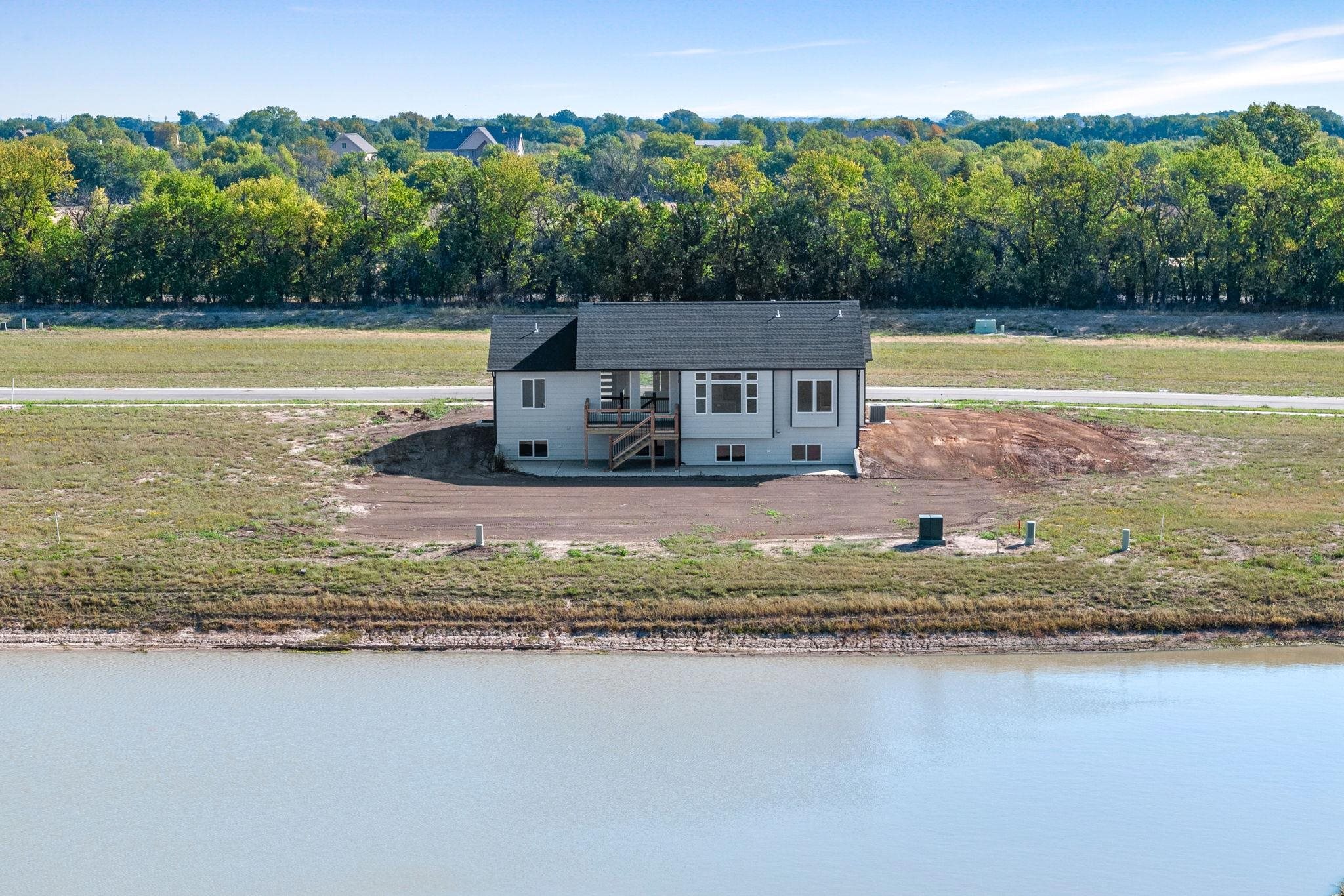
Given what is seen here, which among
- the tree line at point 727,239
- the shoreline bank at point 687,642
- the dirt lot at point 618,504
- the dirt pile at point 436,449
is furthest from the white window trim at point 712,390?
the tree line at point 727,239

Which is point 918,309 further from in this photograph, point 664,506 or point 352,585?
point 352,585

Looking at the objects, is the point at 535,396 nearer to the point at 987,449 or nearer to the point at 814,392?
the point at 814,392

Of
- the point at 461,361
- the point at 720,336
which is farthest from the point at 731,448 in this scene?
the point at 461,361

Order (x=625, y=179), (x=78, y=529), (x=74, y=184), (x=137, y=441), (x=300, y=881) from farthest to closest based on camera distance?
(x=625, y=179) → (x=74, y=184) → (x=137, y=441) → (x=78, y=529) → (x=300, y=881)

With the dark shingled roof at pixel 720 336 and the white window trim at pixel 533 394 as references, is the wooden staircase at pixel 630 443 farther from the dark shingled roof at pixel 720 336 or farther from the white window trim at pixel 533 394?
the white window trim at pixel 533 394

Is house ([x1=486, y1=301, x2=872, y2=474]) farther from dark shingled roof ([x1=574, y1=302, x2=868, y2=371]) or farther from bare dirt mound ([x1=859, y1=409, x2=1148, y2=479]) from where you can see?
bare dirt mound ([x1=859, y1=409, x2=1148, y2=479])

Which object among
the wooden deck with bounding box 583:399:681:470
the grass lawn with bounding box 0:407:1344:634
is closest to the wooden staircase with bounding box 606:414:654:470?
the wooden deck with bounding box 583:399:681:470

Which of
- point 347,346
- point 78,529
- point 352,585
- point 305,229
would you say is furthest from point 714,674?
point 305,229

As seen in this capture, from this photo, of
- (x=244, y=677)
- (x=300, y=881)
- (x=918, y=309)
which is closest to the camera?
(x=300, y=881)
